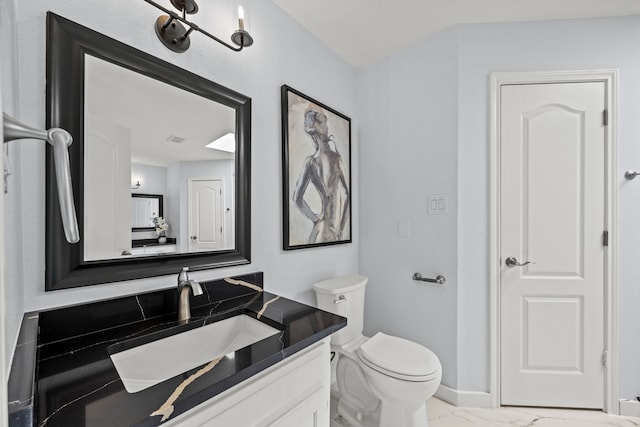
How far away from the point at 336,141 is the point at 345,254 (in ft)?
2.64

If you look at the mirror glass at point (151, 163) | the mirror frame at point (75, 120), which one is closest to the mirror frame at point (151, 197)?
the mirror glass at point (151, 163)

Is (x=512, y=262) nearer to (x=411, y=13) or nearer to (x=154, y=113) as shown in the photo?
(x=411, y=13)

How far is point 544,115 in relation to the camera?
1.91m

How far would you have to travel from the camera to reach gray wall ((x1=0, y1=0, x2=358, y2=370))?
34.6 inches

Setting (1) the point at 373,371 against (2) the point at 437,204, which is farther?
(2) the point at 437,204

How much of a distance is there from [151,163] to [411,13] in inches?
66.1

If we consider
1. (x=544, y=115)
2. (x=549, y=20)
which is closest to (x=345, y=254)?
(x=544, y=115)

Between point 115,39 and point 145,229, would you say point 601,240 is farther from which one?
point 115,39

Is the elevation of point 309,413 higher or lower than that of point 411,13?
→ lower

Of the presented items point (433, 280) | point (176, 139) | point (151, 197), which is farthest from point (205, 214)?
point (433, 280)

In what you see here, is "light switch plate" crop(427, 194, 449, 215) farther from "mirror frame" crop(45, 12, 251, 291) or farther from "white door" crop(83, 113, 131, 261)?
"white door" crop(83, 113, 131, 261)

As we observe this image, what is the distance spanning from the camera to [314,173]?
1944 mm

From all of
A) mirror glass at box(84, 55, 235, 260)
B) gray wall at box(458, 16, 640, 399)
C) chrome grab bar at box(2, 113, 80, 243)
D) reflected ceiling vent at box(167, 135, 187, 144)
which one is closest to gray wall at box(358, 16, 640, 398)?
gray wall at box(458, 16, 640, 399)

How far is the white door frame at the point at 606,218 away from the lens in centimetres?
183
